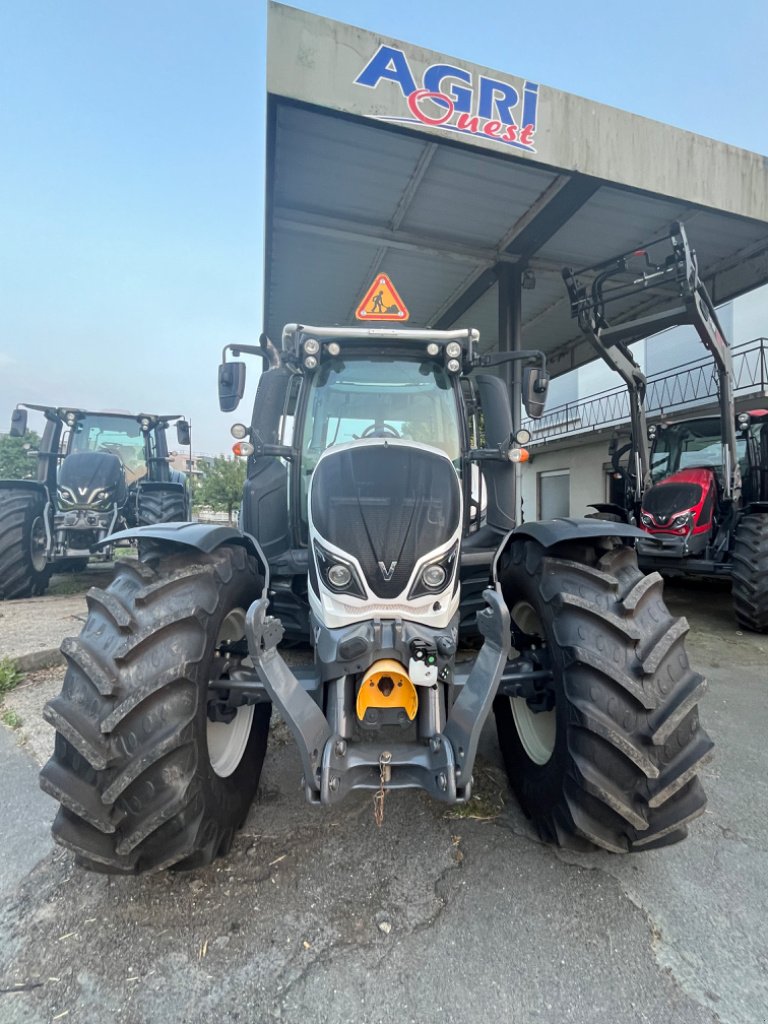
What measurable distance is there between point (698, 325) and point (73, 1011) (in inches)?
284

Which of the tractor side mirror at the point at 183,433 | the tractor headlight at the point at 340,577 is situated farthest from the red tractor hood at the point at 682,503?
the tractor side mirror at the point at 183,433

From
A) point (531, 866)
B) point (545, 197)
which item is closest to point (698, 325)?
point (545, 197)

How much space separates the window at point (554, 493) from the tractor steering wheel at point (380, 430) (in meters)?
15.0

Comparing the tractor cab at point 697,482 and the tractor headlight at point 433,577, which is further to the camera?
the tractor cab at point 697,482

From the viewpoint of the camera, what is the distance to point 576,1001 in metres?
1.36

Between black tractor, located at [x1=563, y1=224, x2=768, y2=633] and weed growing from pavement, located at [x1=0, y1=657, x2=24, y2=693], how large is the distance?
621cm

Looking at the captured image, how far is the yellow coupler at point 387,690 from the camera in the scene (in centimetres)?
180

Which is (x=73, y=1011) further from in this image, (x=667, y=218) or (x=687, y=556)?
(x=667, y=218)

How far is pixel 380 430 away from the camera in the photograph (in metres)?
2.76

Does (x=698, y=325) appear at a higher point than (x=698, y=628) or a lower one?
higher

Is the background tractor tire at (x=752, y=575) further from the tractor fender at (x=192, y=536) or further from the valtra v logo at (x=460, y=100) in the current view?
the tractor fender at (x=192, y=536)

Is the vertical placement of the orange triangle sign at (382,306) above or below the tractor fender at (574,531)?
above

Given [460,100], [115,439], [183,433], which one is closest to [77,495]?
A: [115,439]

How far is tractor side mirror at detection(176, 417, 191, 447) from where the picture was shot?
28.3 ft
